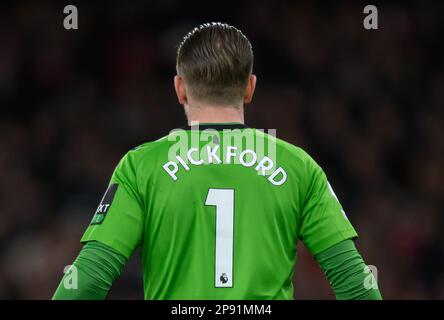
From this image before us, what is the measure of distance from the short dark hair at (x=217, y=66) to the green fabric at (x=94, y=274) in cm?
50

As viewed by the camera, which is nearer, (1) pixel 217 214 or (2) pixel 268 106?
(1) pixel 217 214

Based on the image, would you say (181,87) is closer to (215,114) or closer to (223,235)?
(215,114)

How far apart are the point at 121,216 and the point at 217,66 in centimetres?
49

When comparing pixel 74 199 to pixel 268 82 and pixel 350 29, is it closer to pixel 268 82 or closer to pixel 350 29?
pixel 268 82

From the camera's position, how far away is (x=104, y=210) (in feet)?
7.96

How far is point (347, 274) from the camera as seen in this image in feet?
7.91

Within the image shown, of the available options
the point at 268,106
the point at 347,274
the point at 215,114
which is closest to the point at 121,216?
the point at 215,114

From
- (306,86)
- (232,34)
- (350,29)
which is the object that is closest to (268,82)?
(306,86)

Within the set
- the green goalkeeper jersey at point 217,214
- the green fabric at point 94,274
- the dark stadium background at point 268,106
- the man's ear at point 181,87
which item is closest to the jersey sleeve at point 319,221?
the green goalkeeper jersey at point 217,214

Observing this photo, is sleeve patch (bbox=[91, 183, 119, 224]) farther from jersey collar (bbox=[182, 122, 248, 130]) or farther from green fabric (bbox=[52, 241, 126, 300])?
jersey collar (bbox=[182, 122, 248, 130])

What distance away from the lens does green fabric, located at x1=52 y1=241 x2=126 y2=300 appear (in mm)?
2334

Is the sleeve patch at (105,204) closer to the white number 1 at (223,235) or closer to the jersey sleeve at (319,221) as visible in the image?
the white number 1 at (223,235)

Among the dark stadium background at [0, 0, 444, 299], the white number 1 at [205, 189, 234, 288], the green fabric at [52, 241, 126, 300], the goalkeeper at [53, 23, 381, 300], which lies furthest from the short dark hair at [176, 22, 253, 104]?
the dark stadium background at [0, 0, 444, 299]

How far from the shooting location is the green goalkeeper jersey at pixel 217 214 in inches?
92.8
